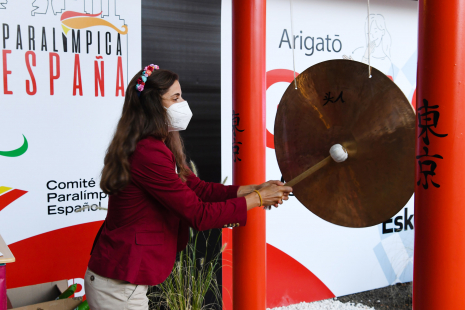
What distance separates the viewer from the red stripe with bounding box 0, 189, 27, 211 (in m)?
2.63

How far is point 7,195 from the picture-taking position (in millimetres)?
2641

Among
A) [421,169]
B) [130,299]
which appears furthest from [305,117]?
[130,299]

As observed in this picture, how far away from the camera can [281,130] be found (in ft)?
6.16

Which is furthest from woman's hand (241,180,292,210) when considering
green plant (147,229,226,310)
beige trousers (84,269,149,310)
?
green plant (147,229,226,310)

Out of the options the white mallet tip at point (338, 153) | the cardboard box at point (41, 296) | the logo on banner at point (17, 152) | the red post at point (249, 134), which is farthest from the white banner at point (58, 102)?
the white mallet tip at point (338, 153)

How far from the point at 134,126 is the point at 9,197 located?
1467 millimetres

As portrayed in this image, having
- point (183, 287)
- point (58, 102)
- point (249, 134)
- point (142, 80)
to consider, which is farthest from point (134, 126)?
point (183, 287)

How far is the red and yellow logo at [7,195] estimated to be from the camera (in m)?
2.63

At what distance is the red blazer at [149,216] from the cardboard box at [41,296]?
68 centimetres

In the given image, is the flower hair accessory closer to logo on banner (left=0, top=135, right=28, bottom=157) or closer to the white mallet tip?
the white mallet tip

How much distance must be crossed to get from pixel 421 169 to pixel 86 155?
2.20m

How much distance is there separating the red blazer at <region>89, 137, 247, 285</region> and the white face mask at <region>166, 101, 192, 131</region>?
14 centimetres

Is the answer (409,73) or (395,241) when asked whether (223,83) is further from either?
(395,241)

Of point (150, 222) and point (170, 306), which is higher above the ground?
point (150, 222)
